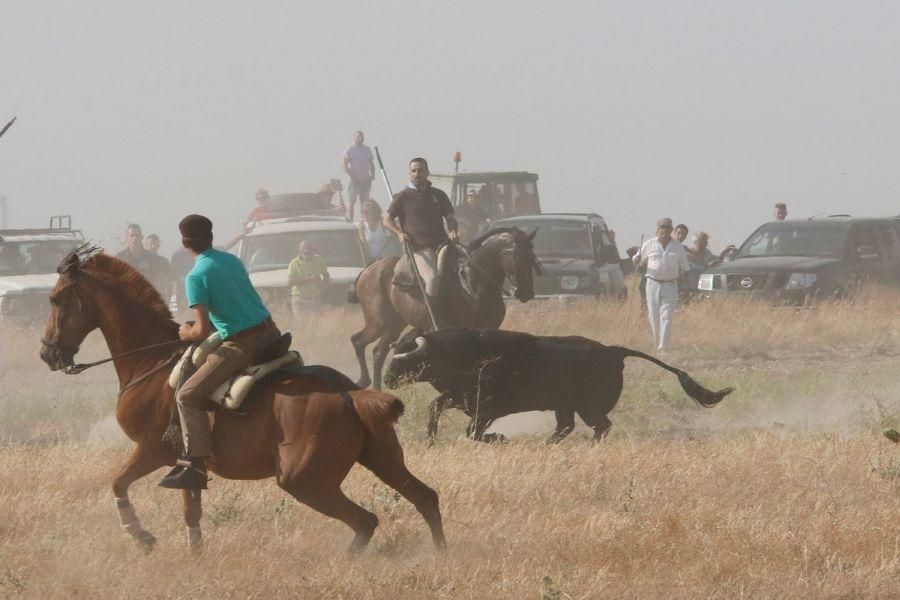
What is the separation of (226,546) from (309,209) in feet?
86.4

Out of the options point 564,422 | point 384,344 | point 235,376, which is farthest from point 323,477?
point 384,344

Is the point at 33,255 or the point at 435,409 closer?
the point at 435,409

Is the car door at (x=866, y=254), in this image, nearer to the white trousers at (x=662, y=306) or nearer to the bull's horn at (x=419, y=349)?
the white trousers at (x=662, y=306)

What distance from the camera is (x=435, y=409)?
1322 cm

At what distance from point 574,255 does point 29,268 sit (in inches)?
324

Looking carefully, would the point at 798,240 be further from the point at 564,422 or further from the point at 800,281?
the point at 564,422

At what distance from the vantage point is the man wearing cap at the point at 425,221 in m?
16.9

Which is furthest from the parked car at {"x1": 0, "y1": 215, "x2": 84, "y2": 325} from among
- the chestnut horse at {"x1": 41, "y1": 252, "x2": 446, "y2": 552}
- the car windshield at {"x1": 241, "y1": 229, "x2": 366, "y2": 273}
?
the chestnut horse at {"x1": 41, "y1": 252, "x2": 446, "y2": 552}

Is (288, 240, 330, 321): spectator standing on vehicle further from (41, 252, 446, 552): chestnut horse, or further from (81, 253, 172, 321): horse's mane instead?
(81, 253, 172, 321): horse's mane

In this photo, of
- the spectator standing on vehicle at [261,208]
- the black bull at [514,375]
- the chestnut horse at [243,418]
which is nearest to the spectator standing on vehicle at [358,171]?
the spectator standing on vehicle at [261,208]

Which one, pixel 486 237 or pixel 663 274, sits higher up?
pixel 486 237

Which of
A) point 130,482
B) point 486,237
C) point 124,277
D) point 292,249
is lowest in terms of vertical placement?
point 130,482

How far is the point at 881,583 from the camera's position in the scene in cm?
796

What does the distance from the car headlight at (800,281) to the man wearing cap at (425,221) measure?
8.06m
